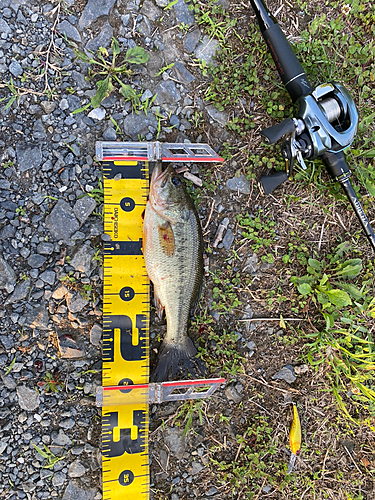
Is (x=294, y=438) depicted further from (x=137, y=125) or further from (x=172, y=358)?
(x=137, y=125)

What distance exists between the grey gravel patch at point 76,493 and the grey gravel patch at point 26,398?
81 cm

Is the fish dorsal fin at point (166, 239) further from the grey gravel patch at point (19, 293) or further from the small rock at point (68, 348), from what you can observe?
the grey gravel patch at point (19, 293)

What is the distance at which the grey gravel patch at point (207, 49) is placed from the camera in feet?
10.8

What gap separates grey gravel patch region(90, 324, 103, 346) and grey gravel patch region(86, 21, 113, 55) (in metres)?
2.67

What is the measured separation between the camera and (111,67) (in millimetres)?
3080

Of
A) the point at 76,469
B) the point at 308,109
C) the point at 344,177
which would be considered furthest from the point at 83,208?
the point at 344,177

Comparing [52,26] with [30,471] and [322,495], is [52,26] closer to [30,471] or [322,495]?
[30,471]

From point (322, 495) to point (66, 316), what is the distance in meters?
3.28

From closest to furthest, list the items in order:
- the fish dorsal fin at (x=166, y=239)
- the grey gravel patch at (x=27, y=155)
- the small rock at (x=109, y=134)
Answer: the fish dorsal fin at (x=166, y=239), the grey gravel patch at (x=27, y=155), the small rock at (x=109, y=134)

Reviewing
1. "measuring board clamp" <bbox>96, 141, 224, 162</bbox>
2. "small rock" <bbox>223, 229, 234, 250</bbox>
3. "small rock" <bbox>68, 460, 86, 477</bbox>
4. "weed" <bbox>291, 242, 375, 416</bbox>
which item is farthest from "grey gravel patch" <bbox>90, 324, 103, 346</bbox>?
"weed" <bbox>291, 242, 375, 416</bbox>

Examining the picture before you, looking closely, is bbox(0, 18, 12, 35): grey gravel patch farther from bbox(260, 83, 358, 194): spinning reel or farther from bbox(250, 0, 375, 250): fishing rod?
bbox(260, 83, 358, 194): spinning reel

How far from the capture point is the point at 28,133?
3.03 metres

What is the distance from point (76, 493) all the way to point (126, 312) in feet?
5.69

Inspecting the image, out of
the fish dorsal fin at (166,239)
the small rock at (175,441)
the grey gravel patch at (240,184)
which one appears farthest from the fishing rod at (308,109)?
the small rock at (175,441)
